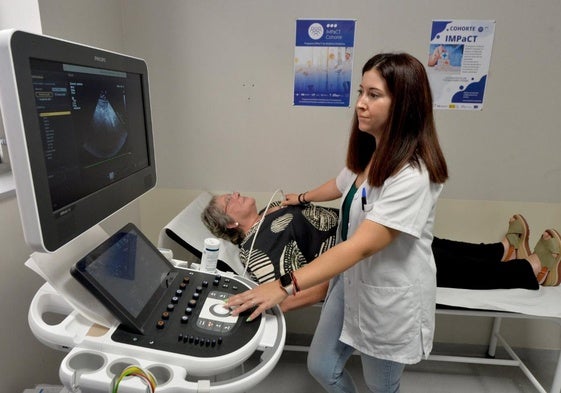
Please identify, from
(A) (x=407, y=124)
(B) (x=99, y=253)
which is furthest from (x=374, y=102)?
(B) (x=99, y=253)

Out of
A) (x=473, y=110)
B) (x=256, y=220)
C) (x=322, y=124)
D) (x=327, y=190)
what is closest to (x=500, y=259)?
(x=473, y=110)

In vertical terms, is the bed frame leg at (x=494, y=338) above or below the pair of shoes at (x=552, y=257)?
below

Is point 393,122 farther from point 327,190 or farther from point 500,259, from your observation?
point 500,259

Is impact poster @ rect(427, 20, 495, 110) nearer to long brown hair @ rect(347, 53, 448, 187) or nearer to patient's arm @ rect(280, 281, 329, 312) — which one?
long brown hair @ rect(347, 53, 448, 187)

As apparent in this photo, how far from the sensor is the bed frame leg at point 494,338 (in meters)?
2.12

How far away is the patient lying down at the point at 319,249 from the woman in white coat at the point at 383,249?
12.0 inches

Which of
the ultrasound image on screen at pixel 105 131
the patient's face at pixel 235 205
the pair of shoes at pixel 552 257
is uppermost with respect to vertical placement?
the ultrasound image on screen at pixel 105 131

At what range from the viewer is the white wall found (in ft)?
6.08

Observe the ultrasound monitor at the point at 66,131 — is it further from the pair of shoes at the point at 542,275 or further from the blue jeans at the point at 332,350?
the pair of shoes at the point at 542,275

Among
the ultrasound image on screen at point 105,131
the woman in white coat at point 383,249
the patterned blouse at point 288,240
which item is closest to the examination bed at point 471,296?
the patterned blouse at point 288,240

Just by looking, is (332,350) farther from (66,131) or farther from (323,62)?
(323,62)

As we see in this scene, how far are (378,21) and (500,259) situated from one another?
1385 millimetres

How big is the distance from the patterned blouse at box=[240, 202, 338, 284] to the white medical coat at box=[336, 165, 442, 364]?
1.38 feet

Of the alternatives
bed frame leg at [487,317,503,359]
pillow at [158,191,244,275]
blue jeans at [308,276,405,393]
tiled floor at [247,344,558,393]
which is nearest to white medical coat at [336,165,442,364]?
blue jeans at [308,276,405,393]
